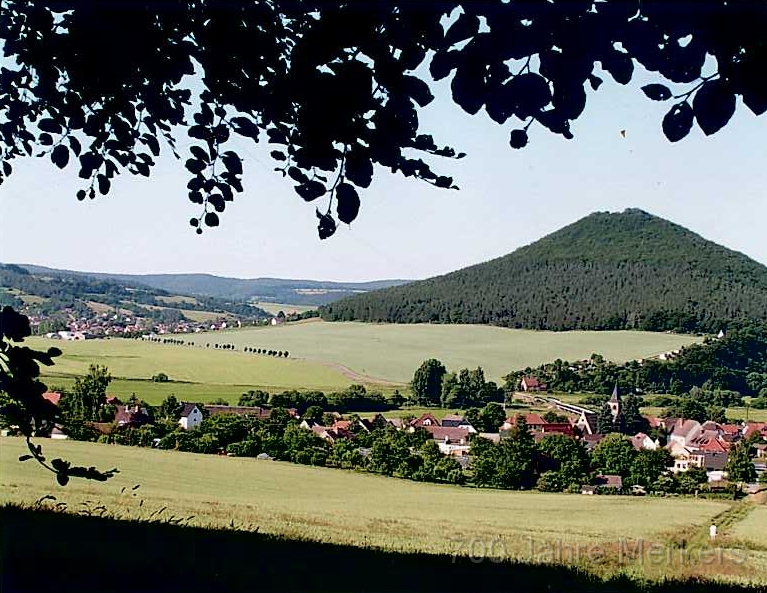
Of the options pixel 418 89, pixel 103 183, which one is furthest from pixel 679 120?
pixel 103 183

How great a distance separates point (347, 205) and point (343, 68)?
0.61ft

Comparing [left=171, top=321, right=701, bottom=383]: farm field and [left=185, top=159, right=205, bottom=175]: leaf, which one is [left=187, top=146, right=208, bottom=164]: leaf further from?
[left=171, top=321, right=701, bottom=383]: farm field

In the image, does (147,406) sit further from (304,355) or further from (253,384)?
(304,355)

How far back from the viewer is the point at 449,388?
3830 millimetres

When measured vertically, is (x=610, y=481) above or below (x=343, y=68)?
below

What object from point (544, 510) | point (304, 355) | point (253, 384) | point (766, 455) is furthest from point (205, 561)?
point (766, 455)

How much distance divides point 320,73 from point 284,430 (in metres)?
2.82

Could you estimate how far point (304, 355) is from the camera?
4395 millimetres

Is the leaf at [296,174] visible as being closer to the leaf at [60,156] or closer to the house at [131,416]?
the leaf at [60,156]

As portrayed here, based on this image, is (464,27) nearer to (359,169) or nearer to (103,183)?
(359,169)

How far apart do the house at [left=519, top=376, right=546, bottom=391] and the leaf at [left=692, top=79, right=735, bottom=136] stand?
3.26 metres

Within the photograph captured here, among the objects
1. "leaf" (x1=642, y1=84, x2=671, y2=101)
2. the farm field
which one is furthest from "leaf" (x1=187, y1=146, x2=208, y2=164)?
the farm field

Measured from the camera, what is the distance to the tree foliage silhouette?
84 cm

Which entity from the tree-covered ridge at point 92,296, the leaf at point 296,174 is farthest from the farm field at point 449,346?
the leaf at point 296,174
